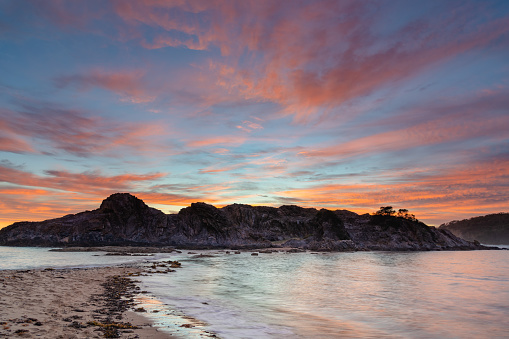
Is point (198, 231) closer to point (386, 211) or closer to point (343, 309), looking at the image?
point (386, 211)

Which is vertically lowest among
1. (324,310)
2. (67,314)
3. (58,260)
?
(324,310)

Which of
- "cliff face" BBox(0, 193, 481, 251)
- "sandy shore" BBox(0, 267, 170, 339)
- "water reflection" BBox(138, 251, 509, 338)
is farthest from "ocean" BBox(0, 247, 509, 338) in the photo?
"cliff face" BBox(0, 193, 481, 251)

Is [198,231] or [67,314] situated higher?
[198,231]

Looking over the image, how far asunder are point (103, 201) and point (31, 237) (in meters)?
38.4

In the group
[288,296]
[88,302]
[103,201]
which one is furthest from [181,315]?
[103,201]

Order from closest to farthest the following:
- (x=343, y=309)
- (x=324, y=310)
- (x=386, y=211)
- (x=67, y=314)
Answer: (x=67, y=314)
(x=324, y=310)
(x=343, y=309)
(x=386, y=211)

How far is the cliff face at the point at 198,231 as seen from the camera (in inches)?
5763

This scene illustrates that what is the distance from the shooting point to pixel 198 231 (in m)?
166

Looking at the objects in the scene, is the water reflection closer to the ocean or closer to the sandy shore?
the ocean

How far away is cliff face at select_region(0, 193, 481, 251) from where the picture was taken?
480 feet

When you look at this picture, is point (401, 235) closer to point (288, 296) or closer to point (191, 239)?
point (191, 239)

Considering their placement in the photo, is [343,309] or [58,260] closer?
[343,309]

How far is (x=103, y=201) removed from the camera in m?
162

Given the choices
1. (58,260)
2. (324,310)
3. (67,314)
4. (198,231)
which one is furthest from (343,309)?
(198,231)
